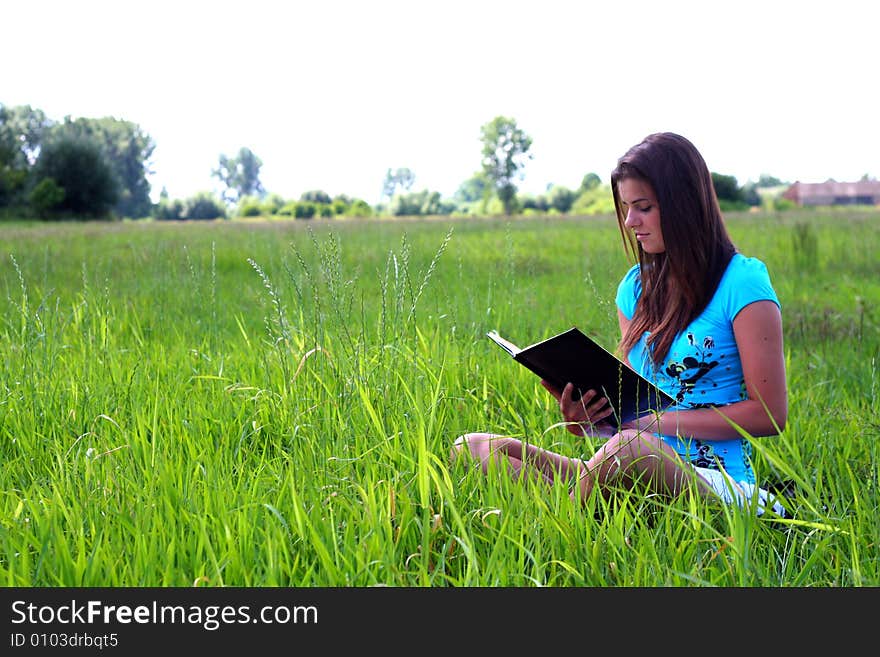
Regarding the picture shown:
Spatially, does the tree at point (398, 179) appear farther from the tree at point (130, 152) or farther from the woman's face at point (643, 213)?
the woman's face at point (643, 213)

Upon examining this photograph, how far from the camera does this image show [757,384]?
2.35 m

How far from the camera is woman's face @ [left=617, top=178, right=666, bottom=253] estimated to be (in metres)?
2.54

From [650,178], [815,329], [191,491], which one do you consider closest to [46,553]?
[191,491]

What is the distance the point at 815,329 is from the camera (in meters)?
5.88

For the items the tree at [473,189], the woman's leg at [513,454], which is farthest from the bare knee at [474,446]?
the tree at [473,189]

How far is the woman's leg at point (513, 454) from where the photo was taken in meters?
2.55

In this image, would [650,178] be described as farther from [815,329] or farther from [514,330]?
[815,329]

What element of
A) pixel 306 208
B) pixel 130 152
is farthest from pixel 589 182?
pixel 130 152

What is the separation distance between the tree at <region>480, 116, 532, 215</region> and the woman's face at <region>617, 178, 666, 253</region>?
8284 centimetres

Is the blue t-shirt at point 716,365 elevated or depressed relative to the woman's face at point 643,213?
depressed

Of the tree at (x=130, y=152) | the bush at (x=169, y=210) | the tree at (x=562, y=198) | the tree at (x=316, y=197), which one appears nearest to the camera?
the tree at (x=316, y=197)

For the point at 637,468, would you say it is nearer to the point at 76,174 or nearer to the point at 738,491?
the point at 738,491

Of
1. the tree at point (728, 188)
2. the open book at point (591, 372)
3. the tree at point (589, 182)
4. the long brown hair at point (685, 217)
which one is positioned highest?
the tree at point (589, 182)
